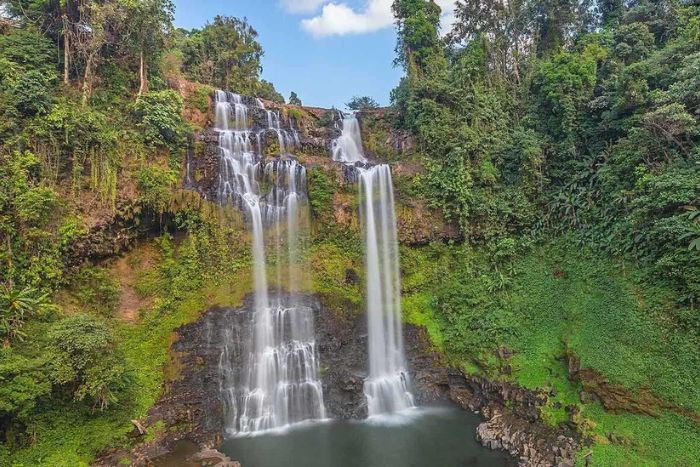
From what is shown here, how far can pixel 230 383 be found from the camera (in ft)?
50.4

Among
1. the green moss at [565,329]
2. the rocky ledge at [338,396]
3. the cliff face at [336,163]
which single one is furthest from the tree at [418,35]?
the rocky ledge at [338,396]

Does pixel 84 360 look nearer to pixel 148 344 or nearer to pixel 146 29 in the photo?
pixel 148 344

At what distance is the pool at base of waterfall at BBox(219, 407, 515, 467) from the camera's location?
1255 centimetres

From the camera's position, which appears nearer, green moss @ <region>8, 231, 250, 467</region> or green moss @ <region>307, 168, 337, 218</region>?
green moss @ <region>8, 231, 250, 467</region>

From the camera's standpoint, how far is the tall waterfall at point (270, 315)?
15367mm

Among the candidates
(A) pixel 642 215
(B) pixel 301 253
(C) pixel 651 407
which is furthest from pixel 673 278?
(B) pixel 301 253

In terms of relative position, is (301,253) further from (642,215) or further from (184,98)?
(642,215)

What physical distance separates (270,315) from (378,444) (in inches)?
250

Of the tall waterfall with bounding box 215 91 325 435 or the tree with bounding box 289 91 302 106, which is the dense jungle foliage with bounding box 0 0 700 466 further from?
the tree with bounding box 289 91 302 106

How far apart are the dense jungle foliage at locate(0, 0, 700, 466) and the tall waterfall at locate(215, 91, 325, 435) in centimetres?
93

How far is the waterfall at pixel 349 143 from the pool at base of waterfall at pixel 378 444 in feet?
41.8

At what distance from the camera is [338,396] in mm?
15984

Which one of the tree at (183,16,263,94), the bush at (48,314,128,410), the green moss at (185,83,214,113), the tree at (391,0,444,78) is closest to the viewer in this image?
the bush at (48,314,128,410)

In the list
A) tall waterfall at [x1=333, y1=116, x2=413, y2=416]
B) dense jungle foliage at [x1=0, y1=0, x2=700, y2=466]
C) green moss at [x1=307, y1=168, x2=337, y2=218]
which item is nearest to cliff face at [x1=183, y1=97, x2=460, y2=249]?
green moss at [x1=307, y1=168, x2=337, y2=218]
